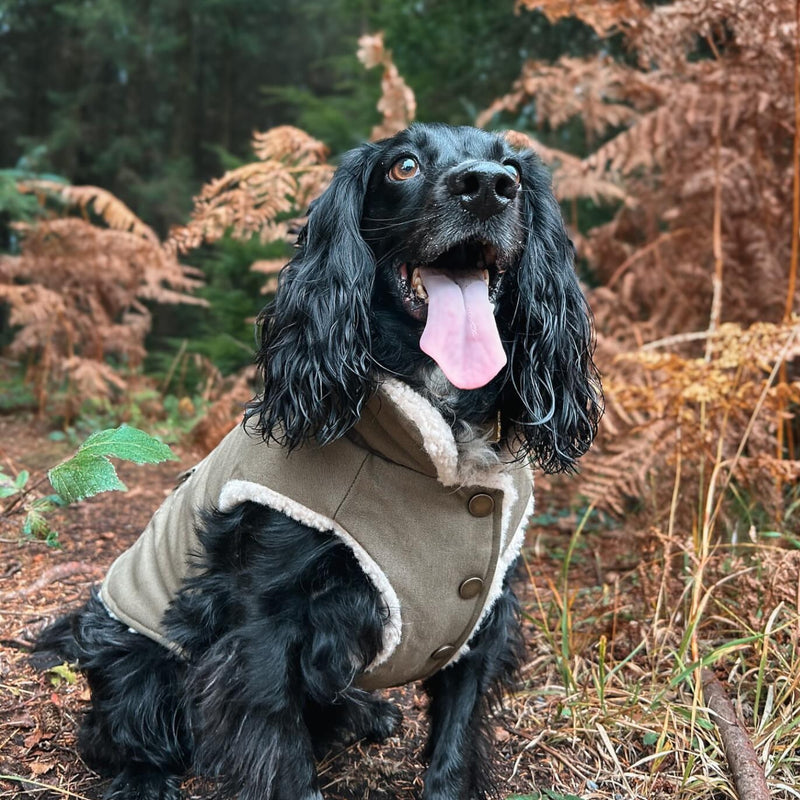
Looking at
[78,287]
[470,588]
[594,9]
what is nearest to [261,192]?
[594,9]

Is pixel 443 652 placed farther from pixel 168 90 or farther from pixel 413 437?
pixel 168 90

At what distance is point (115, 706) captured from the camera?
2312 millimetres

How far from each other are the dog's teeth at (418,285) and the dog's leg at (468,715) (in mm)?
831

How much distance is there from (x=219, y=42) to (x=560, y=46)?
975 centimetres

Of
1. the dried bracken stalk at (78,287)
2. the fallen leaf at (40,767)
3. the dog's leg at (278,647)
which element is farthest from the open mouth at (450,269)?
the dried bracken stalk at (78,287)

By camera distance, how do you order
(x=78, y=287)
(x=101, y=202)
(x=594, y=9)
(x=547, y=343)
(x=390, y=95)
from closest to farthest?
1. (x=547, y=343)
2. (x=594, y=9)
3. (x=390, y=95)
4. (x=101, y=202)
5. (x=78, y=287)

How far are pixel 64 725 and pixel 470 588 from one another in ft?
4.58

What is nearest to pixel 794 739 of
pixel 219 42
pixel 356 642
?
pixel 356 642

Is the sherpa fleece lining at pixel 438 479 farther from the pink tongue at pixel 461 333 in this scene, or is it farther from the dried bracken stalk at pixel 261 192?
the dried bracken stalk at pixel 261 192

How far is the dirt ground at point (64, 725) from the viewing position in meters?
2.37

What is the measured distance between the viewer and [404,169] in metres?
2.14

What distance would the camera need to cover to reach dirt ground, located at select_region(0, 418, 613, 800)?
237 centimetres

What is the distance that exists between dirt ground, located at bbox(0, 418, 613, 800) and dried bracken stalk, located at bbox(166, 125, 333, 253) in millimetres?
1764

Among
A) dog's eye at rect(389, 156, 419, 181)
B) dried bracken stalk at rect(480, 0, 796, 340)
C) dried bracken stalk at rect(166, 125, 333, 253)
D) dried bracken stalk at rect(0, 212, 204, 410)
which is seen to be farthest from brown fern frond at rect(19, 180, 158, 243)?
dog's eye at rect(389, 156, 419, 181)
